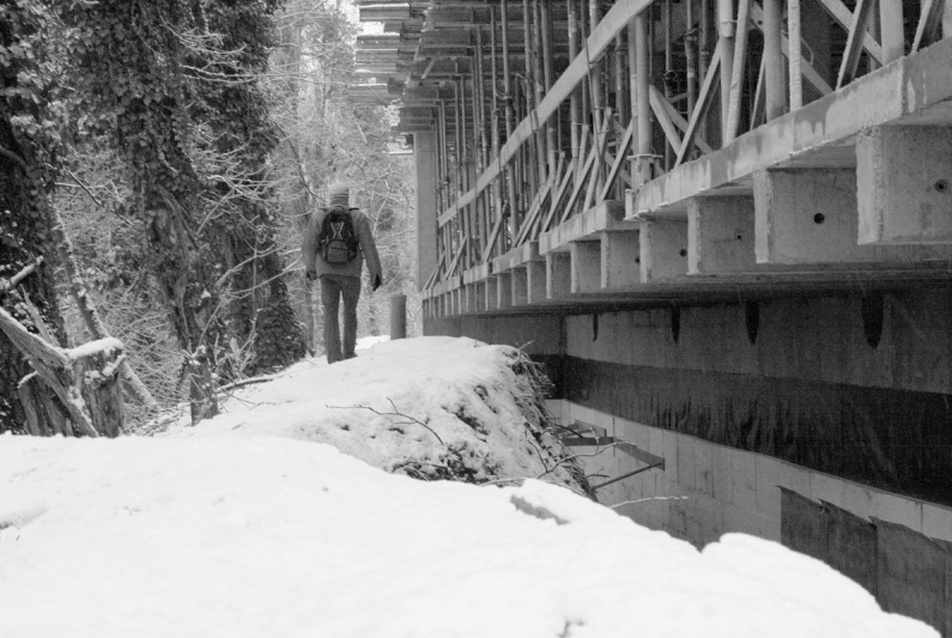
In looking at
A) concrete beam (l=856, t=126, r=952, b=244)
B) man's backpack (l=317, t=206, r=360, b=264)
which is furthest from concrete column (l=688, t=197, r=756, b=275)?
man's backpack (l=317, t=206, r=360, b=264)

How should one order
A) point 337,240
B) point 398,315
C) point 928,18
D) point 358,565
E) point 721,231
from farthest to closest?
point 398,315 → point 337,240 → point 721,231 → point 928,18 → point 358,565

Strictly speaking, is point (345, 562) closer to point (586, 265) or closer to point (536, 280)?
point (586, 265)

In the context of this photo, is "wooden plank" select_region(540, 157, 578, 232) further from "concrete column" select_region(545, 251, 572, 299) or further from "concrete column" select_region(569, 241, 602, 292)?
"concrete column" select_region(569, 241, 602, 292)

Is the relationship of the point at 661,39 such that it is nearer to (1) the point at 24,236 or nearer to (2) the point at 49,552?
(1) the point at 24,236

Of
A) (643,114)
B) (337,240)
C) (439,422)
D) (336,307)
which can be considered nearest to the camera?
(439,422)

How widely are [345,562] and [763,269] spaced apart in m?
2.95

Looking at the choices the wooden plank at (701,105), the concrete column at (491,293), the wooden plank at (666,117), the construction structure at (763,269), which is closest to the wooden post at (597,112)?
the construction structure at (763,269)

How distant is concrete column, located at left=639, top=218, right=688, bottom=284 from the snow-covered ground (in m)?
2.46

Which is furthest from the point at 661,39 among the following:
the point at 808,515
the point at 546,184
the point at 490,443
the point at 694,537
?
Result: the point at 490,443

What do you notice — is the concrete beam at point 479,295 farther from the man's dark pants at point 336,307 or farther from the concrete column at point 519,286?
the man's dark pants at point 336,307

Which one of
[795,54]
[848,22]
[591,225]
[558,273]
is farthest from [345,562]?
[558,273]

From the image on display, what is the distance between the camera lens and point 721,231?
5406mm

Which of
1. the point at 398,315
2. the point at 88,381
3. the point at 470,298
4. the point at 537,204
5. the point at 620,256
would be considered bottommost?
the point at 398,315

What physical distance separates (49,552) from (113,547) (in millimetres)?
188
